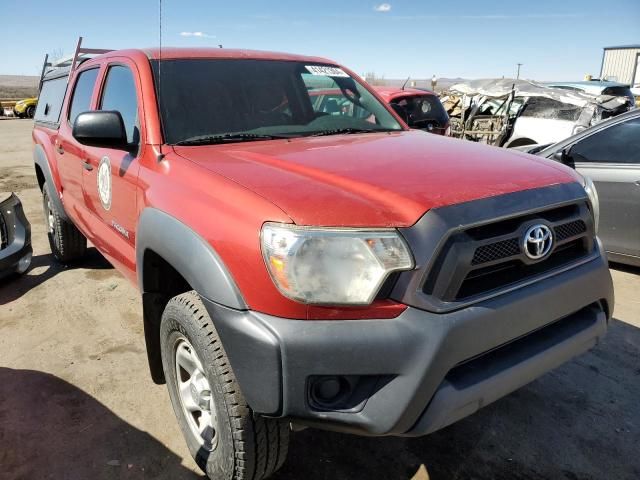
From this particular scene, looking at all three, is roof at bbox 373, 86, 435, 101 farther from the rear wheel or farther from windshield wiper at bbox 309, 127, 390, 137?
windshield wiper at bbox 309, 127, 390, 137

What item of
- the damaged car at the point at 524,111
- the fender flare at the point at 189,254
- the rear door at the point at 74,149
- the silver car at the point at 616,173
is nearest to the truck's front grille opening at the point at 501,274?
the fender flare at the point at 189,254

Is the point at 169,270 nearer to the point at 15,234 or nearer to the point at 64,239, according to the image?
the point at 64,239

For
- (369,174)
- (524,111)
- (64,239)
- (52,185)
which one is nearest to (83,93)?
(52,185)

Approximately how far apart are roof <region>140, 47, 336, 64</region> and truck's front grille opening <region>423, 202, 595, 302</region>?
79.4 inches

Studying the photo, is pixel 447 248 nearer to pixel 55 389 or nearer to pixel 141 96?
pixel 141 96

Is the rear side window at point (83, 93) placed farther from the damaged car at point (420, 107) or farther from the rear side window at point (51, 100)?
the damaged car at point (420, 107)

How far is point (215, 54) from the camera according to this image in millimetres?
3090

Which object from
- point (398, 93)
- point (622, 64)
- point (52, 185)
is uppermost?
point (622, 64)

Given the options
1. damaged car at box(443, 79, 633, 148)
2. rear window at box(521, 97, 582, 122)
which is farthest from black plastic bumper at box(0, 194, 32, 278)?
rear window at box(521, 97, 582, 122)

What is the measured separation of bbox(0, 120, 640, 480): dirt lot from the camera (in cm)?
231

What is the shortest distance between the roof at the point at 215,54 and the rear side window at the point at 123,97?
198 mm

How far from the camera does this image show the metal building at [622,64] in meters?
30.2

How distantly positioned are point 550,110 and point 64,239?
7817 mm

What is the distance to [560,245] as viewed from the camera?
2078 mm
